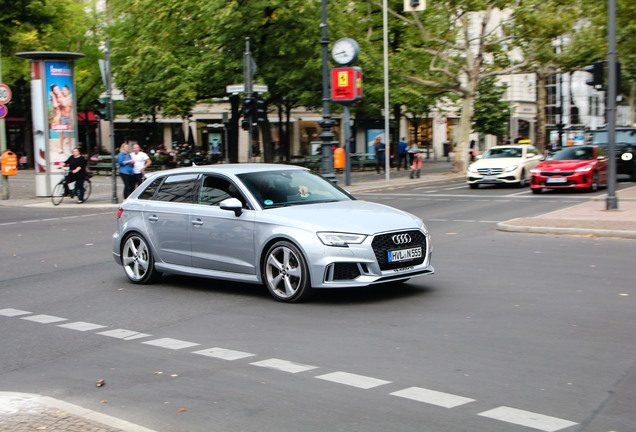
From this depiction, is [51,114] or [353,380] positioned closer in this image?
[353,380]

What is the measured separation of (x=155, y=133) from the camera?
65125mm

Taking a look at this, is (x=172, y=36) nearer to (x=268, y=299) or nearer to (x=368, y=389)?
(x=268, y=299)

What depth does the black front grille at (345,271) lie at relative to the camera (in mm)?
8281

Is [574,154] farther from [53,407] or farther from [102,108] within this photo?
[102,108]

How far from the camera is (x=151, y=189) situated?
1059 centimetres

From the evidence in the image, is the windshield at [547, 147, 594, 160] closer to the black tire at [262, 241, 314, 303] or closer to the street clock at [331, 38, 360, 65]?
the street clock at [331, 38, 360, 65]

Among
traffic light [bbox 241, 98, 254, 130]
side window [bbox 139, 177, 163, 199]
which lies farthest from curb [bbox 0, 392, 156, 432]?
traffic light [bbox 241, 98, 254, 130]

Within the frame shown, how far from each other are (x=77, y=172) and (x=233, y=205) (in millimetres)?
18353

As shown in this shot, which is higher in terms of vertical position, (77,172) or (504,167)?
(77,172)

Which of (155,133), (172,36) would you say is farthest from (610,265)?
(155,133)

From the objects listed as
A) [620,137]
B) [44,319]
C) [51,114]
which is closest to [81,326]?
[44,319]

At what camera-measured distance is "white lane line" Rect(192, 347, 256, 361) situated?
6.40m

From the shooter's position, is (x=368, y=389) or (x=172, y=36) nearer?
(x=368, y=389)

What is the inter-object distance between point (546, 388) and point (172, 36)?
33627 millimetres
